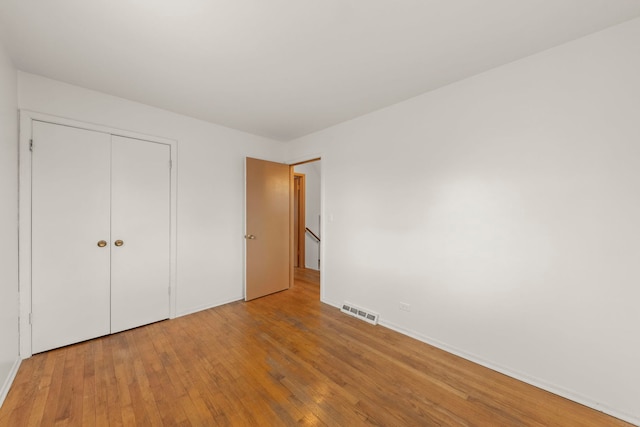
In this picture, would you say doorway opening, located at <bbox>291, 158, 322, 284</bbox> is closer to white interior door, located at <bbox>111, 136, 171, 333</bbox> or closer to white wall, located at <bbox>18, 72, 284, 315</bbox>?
white wall, located at <bbox>18, 72, 284, 315</bbox>

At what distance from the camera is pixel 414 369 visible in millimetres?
1977

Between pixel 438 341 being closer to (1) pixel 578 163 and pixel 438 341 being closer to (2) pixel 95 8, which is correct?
(1) pixel 578 163

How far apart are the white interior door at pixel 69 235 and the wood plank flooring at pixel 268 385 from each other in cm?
24

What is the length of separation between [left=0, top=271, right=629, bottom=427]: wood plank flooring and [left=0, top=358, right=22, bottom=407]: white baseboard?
35 millimetres

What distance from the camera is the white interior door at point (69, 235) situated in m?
2.13

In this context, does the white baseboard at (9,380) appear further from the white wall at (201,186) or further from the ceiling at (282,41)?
the ceiling at (282,41)

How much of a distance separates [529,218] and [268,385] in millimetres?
2341

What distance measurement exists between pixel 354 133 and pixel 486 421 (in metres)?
2.87

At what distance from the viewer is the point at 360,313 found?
293 centimetres

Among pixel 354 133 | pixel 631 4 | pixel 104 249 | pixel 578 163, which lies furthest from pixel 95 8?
pixel 578 163

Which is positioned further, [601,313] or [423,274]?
[423,274]

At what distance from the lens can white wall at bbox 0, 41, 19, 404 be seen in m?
1.67

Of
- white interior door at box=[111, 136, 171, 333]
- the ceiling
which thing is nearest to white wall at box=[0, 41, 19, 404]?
the ceiling

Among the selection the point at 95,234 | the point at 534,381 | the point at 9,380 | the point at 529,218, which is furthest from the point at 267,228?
the point at 534,381
